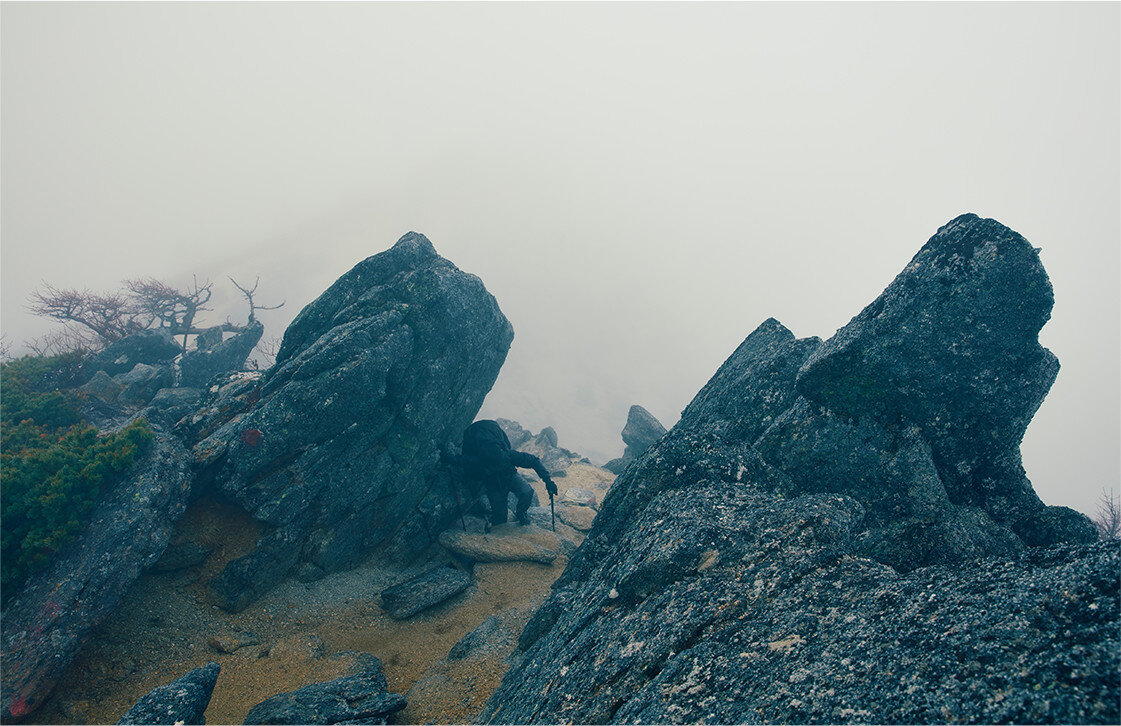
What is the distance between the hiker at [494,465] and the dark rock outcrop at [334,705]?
11.1m

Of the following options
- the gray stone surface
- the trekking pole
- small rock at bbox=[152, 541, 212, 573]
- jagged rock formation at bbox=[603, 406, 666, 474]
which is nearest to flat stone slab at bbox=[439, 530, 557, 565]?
the trekking pole

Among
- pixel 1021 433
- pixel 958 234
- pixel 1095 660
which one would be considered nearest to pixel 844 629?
pixel 1095 660

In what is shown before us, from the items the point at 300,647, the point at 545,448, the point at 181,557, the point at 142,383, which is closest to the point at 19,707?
the point at 181,557

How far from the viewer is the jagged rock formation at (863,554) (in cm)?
502

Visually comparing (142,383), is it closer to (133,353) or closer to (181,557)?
(133,353)

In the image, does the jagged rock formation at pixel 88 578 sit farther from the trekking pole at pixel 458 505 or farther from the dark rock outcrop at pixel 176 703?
the trekking pole at pixel 458 505

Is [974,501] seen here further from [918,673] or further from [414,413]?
[414,413]

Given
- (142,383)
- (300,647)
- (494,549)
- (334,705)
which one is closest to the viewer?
(334,705)

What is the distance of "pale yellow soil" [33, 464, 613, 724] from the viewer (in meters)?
11.4

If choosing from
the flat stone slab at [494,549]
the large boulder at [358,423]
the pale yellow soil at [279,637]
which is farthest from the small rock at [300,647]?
the flat stone slab at [494,549]

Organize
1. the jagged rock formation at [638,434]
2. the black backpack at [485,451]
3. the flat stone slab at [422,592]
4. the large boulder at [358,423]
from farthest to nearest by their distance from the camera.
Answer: the jagged rock formation at [638,434] → the black backpack at [485,451] → the large boulder at [358,423] → the flat stone slab at [422,592]

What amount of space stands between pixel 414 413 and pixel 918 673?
19.1 meters

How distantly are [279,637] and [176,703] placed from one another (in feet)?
20.4

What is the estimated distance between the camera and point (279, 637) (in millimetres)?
14500
